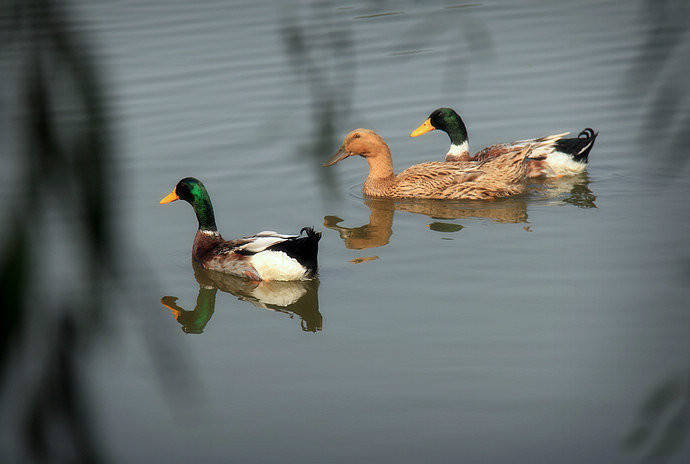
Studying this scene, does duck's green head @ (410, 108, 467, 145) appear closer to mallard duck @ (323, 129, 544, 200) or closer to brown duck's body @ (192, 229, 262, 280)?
mallard duck @ (323, 129, 544, 200)

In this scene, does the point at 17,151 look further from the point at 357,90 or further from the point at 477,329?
the point at 357,90

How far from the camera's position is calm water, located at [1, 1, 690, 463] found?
8.66ft

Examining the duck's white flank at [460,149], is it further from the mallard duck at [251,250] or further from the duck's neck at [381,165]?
A: the mallard duck at [251,250]

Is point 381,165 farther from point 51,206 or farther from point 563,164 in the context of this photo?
point 51,206

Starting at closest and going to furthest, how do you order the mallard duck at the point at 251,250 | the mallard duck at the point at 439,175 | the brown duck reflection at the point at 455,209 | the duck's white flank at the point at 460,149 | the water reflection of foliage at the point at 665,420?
the water reflection of foliage at the point at 665,420 < the mallard duck at the point at 251,250 < the brown duck reflection at the point at 455,209 < the mallard duck at the point at 439,175 < the duck's white flank at the point at 460,149

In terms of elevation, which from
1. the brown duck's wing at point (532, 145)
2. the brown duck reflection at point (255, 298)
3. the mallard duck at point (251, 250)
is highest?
the brown duck's wing at point (532, 145)

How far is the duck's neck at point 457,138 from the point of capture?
33.7 feet

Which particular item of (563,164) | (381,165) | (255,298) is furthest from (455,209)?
(255,298)

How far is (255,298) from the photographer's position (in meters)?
7.25

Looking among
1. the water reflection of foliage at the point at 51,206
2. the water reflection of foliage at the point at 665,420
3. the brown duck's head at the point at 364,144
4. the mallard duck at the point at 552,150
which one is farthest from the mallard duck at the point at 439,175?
the water reflection of foliage at the point at 51,206

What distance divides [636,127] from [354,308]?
17.9ft

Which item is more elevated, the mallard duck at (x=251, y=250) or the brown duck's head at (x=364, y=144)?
the brown duck's head at (x=364, y=144)

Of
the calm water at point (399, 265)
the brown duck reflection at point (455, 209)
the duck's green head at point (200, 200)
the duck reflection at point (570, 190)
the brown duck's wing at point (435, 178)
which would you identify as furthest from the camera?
the brown duck's wing at point (435, 178)

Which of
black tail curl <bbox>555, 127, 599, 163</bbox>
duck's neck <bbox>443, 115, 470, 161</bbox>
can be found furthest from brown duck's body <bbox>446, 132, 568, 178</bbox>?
duck's neck <bbox>443, 115, 470, 161</bbox>
